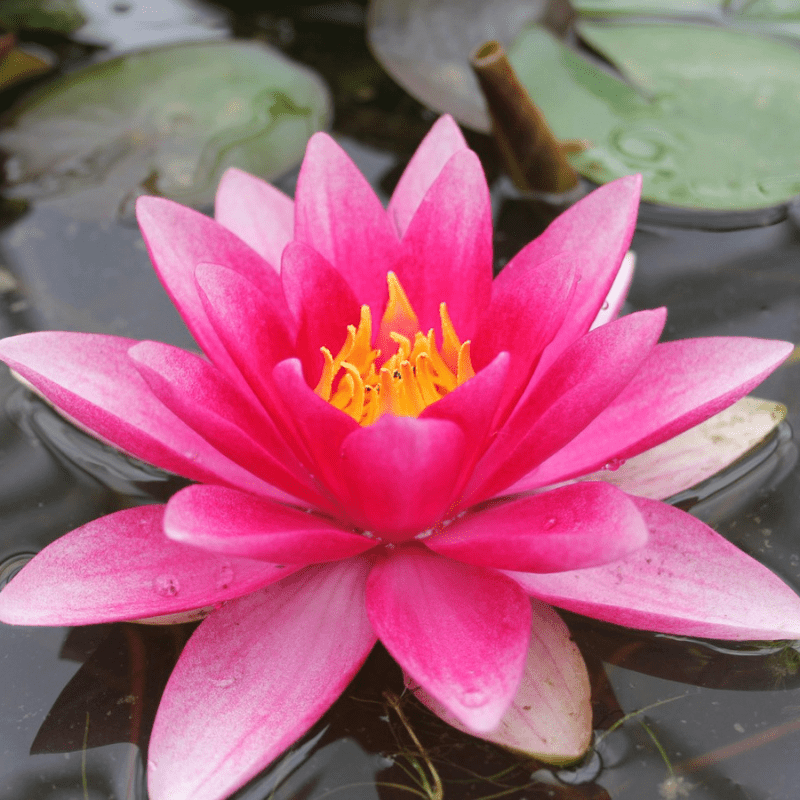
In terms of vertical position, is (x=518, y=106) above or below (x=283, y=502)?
above

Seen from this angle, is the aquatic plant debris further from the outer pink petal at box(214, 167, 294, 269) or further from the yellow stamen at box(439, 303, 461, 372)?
the yellow stamen at box(439, 303, 461, 372)

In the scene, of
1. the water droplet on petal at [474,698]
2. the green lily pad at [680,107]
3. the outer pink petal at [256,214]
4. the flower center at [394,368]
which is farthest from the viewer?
the green lily pad at [680,107]

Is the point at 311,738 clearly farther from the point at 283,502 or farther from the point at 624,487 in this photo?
the point at 624,487

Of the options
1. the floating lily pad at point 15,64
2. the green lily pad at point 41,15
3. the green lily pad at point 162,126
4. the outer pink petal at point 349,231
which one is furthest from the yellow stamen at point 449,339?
the green lily pad at point 41,15

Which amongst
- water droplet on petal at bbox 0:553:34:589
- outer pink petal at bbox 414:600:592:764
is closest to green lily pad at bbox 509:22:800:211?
outer pink petal at bbox 414:600:592:764

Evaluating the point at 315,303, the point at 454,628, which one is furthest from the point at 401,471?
the point at 315,303

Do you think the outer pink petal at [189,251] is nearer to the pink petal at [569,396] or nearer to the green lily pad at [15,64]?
the pink petal at [569,396]

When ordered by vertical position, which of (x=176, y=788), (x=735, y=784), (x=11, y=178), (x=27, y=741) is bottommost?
(x=735, y=784)

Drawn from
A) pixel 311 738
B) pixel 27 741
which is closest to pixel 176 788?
pixel 311 738
